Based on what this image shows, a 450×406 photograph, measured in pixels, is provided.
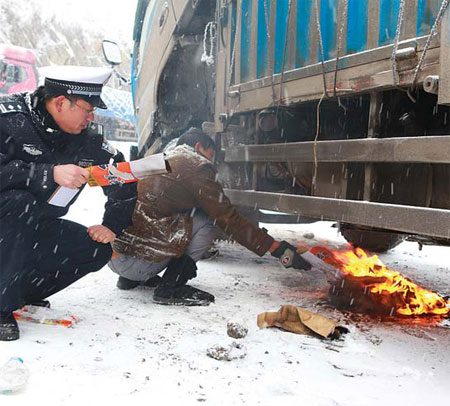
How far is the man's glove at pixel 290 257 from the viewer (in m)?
2.99

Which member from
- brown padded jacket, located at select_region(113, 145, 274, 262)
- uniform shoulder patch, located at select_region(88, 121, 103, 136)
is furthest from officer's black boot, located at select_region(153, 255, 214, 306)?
uniform shoulder patch, located at select_region(88, 121, 103, 136)

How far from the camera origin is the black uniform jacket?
2.15 m

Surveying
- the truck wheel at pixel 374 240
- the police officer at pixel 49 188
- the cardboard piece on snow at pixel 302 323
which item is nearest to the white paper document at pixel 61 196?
the police officer at pixel 49 188

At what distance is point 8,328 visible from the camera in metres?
2.16

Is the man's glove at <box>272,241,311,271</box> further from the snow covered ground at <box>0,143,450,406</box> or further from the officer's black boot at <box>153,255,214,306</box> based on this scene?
the officer's black boot at <box>153,255,214,306</box>

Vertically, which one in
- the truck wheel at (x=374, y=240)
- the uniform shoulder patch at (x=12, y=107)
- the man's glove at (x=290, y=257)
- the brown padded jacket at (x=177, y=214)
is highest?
the uniform shoulder patch at (x=12, y=107)

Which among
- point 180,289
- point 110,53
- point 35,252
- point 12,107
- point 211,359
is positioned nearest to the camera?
point 211,359

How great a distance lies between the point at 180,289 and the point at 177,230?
372 millimetres

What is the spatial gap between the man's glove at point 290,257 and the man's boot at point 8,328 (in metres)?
1.58

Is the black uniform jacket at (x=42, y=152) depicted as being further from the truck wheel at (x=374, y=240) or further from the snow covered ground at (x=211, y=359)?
the truck wheel at (x=374, y=240)

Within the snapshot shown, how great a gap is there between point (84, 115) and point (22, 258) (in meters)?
0.74

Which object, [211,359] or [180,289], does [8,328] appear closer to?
[211,359]

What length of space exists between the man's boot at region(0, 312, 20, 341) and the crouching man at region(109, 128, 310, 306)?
877 mm

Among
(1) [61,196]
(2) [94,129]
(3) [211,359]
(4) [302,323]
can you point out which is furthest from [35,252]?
(4) [302,323]
